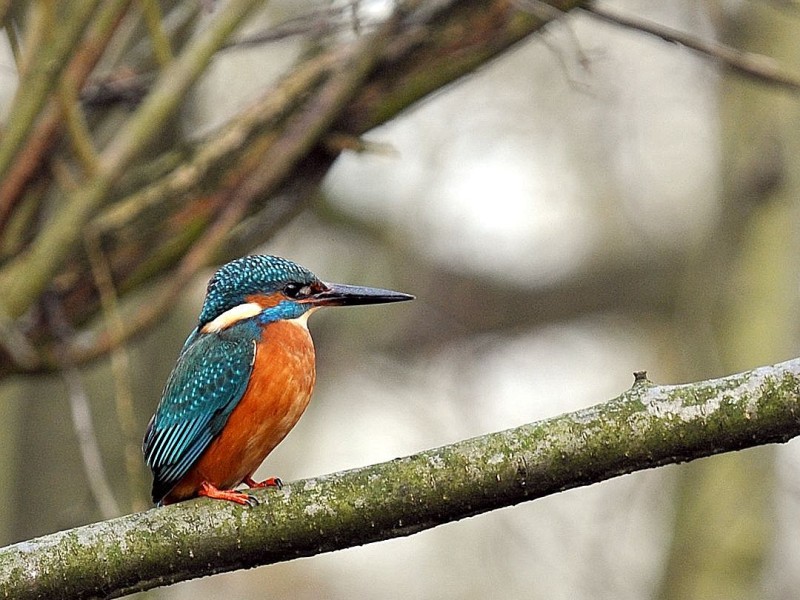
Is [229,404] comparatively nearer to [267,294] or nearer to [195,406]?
[195,406]

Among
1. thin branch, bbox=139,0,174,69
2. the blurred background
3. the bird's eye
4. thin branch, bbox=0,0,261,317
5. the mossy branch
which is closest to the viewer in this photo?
the mossy branch

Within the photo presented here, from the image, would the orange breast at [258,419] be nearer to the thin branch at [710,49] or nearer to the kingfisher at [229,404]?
the kingfisher at [229,404]

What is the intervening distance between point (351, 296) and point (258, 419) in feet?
1.57

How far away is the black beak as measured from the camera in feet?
10.6

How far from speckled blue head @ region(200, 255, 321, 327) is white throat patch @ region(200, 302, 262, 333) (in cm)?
2

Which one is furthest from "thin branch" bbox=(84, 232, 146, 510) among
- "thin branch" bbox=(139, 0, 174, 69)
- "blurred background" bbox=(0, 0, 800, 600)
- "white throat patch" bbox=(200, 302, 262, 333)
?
"thin branch" bbox=(139, 0, 174, 69)

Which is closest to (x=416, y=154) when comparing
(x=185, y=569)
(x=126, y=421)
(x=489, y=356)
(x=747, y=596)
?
(x=489, y=356)

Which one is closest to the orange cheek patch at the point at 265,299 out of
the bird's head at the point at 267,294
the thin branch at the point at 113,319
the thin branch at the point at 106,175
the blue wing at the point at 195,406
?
the bird's head at the point at 267,294

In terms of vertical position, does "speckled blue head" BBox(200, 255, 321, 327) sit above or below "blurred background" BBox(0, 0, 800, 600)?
above

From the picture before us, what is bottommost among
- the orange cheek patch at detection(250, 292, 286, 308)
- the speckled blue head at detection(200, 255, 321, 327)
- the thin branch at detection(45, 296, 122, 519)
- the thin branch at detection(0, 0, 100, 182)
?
the thin branch at detection(45, 296, 122, 519)

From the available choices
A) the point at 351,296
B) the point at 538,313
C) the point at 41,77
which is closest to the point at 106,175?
the point at 41,77

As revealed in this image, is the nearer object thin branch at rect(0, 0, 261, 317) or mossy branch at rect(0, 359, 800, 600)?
mossy branch at rect(0, 359, 800, 600)

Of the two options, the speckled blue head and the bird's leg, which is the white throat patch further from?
the bird's leg

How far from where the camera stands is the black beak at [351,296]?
3.22m
